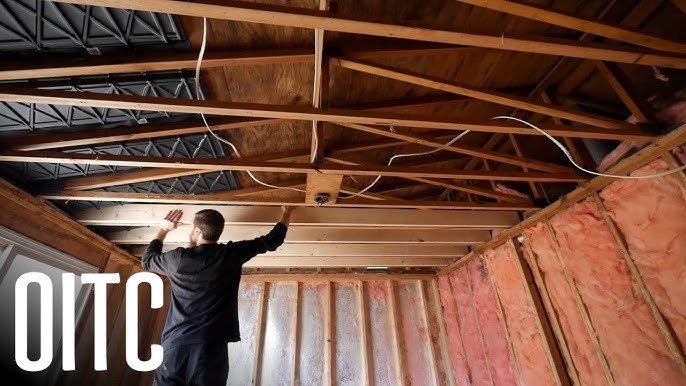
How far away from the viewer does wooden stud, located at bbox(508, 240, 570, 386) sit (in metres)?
2.65

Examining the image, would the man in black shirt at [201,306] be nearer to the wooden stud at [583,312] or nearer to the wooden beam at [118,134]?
the wooden beam at [118,134]

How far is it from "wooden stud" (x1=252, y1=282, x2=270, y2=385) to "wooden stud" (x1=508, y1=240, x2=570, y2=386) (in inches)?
131

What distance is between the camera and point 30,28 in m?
1.36

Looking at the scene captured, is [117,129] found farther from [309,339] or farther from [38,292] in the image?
[309,339]

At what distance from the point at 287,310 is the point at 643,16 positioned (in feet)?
15.4

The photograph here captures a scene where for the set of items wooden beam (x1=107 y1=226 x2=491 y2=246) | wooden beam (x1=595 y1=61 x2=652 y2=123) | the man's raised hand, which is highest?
wooden beam (x1=595 y1=61 x2=652 y2=123)

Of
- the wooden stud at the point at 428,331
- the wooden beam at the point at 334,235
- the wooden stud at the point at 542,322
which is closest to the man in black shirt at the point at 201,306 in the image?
the wooden beam at the point at 334,235

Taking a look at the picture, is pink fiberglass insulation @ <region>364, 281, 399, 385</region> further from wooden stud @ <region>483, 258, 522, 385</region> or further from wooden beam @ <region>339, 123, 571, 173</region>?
wooden beam @ <region>339, 123, 571, 173</region>

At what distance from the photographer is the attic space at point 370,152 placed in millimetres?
1450

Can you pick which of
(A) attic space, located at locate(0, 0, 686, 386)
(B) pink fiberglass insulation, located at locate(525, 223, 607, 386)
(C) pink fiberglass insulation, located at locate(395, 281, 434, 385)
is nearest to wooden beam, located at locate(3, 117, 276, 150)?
(A) attic space, located at locate(0, 0, 686, 386)

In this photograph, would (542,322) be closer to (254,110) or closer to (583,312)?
(583,312)

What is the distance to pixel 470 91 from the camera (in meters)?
1.76

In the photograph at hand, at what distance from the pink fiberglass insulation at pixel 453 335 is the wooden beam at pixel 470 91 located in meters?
3.20

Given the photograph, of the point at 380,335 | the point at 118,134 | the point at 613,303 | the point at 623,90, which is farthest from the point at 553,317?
the point at 118,134
